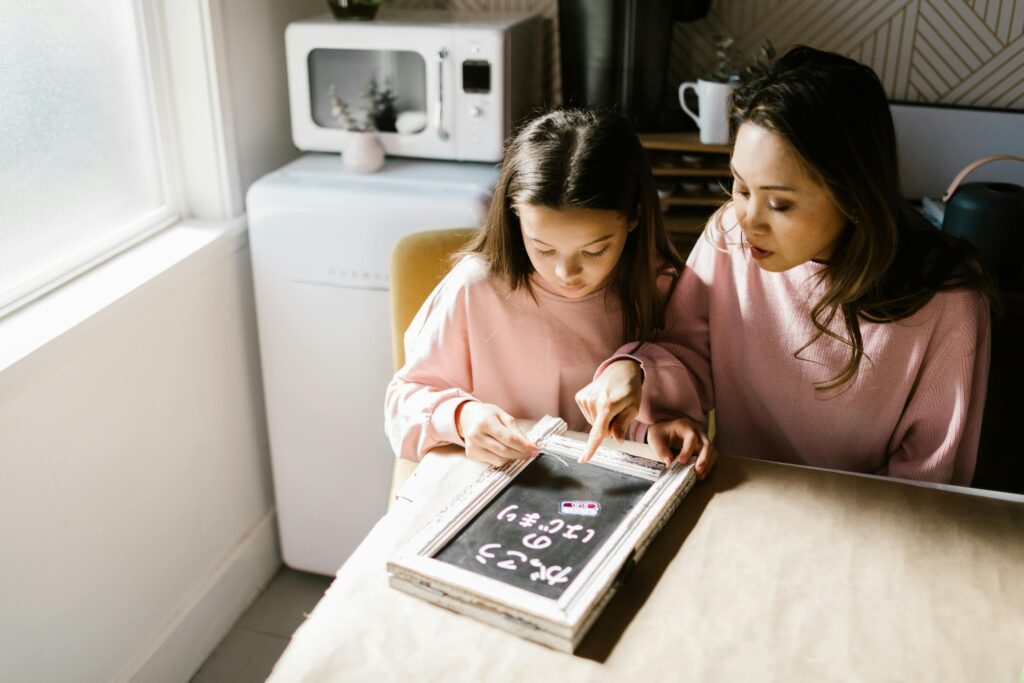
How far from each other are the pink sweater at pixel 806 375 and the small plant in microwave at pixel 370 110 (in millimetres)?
795

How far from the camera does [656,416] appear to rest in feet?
3.86

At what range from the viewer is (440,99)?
1.77 meters

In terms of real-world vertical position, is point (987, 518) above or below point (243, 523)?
above

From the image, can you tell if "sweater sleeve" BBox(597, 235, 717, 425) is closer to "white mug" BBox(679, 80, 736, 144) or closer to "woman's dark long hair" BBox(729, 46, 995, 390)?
"woman's dark long hair" BBox(729, 46, 995, 390)

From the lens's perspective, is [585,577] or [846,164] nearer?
[585,577]

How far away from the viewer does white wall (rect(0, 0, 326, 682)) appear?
139 centimetres

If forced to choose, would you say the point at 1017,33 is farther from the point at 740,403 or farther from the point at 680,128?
the point at 740,403

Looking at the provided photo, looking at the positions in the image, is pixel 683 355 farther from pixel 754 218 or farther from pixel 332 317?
pixel 332 317

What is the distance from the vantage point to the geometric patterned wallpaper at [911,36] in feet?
6.10

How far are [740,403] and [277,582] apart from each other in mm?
1274

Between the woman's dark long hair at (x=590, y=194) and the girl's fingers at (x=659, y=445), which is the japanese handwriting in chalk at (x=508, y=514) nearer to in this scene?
the girl's fingers at (x=659, y=445)

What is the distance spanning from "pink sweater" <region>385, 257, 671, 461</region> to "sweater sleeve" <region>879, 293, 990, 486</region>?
0.36 metres

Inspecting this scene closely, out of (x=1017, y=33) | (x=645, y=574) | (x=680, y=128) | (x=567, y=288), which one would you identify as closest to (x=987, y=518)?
(x=645, y=574)

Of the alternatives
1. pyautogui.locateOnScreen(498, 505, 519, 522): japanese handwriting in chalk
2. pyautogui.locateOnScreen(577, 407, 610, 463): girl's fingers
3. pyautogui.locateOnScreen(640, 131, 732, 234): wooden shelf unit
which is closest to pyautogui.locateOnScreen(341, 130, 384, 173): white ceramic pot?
pyautogui.locateOnScreen(640, 131, 732, 234): wooden shelf unit
